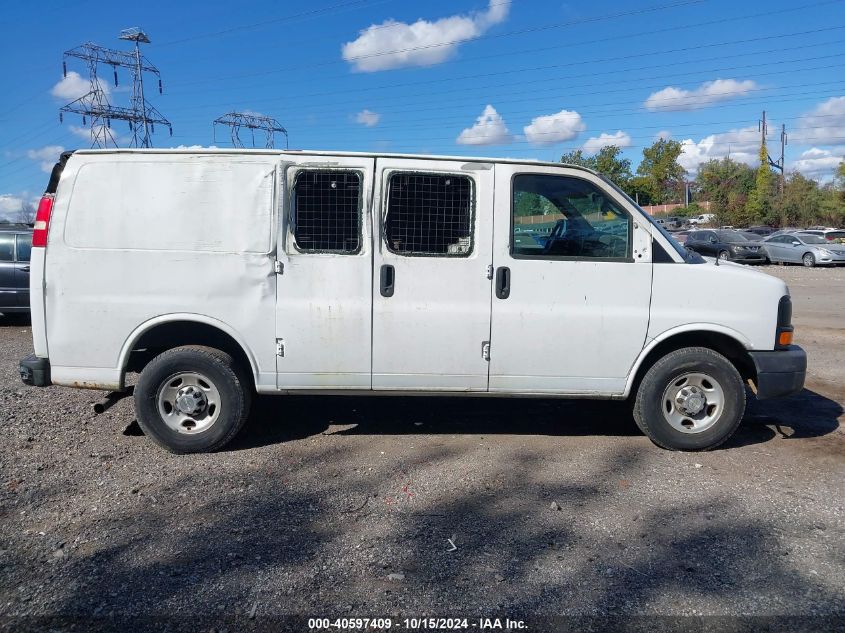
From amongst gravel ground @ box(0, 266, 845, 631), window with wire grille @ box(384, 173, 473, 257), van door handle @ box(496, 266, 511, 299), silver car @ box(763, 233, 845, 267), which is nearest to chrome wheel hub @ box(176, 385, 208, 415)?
gravel ground @ box(0, 266, 845, 631)

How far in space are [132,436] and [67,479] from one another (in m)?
0.91

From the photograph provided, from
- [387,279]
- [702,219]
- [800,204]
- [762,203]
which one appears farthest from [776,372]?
[702,219]

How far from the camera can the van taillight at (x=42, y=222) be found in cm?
495

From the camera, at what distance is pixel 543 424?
607cm

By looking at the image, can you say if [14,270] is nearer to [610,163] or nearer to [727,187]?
[610,163]

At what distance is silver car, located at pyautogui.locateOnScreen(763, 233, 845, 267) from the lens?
2670 centimetres

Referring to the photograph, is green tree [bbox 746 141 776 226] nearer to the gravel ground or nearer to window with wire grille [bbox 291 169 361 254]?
the gravel ground

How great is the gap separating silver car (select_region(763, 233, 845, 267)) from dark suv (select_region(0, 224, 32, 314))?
27.3 m

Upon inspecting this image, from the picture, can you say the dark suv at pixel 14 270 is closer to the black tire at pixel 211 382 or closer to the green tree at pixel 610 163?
the black tire at pixel 211 382

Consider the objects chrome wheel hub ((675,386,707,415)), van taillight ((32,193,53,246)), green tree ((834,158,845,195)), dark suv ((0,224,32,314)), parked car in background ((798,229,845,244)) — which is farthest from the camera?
green tree ((834,158,845,195))

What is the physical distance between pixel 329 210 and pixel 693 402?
10.2ft

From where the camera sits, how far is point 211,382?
16.7ft

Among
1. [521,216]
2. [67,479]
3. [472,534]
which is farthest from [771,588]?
[67,479]

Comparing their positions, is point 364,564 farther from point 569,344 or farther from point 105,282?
point 105,282
